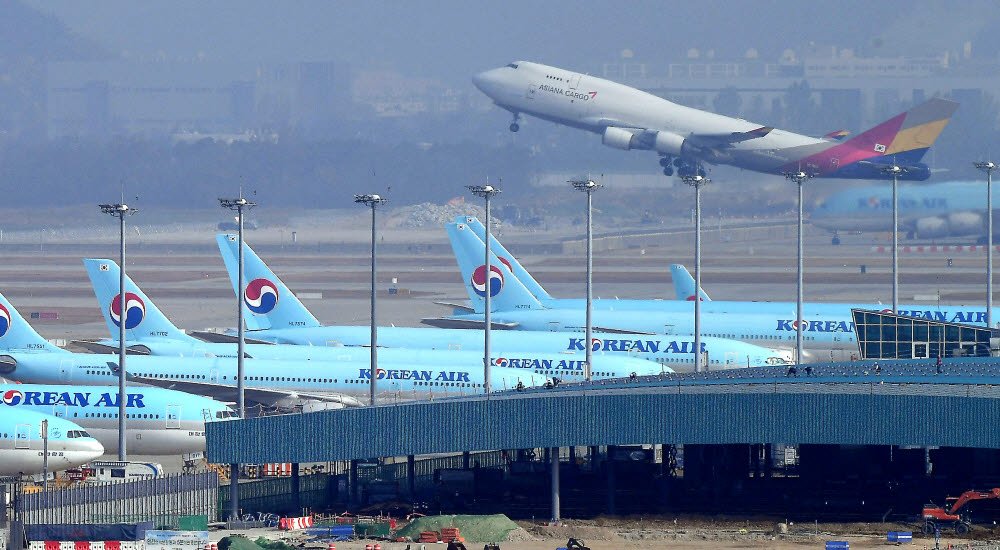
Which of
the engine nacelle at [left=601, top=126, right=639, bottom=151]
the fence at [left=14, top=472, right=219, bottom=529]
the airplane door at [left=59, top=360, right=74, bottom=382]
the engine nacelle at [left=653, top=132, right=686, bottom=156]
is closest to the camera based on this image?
the fence at [left=14, top=472, right=219, bottom=529]

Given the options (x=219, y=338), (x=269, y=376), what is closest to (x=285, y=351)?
(x=269, y=376)

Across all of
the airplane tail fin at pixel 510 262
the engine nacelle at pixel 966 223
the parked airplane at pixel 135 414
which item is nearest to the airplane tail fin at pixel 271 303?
the airplane tail fin at pixel 510 262

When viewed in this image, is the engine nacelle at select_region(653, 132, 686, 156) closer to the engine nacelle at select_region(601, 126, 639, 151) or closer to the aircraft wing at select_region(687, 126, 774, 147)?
the aircraft wing at select_region(687, 126, 774, 147)

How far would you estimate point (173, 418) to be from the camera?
196 ft

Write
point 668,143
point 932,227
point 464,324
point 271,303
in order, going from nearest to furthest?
1. point 271,303
2. point 464,324
3. point 932,227
4. point 668,143

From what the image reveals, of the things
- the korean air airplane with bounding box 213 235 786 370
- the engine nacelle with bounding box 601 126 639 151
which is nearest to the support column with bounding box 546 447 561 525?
the korean air airplane with bounding box 213 235 786 370

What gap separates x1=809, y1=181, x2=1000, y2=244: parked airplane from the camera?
128375 millimetres

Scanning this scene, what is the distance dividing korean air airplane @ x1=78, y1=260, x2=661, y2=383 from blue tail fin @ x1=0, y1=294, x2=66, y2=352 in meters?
1.98

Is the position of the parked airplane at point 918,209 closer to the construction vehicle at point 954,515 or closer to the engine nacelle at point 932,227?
the engine nacelle at point 932,227

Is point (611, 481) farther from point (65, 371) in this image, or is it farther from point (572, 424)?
point (65, 371)

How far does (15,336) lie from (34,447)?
18.2m

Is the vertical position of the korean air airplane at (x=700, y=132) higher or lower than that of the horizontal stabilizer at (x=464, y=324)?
higher

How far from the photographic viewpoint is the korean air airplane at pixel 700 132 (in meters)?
128

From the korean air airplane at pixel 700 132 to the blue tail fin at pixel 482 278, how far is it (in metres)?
43.6
